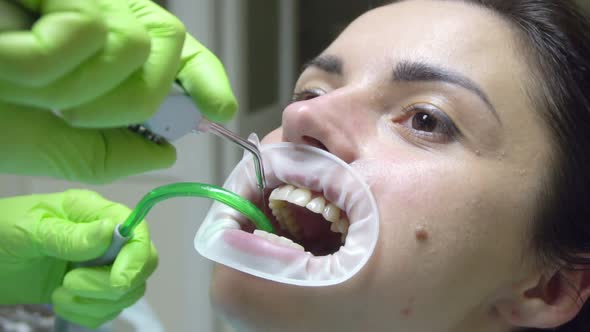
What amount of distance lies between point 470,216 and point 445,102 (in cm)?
17

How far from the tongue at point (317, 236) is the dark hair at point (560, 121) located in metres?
0.33

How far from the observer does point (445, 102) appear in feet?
2.87

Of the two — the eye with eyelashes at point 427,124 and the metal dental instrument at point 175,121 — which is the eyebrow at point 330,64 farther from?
the metal dental instrument at point 175,121

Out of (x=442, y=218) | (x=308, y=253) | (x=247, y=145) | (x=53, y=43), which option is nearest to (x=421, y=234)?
(x=442, y=218)

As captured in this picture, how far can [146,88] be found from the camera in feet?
2.13

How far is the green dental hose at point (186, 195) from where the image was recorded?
868 mm

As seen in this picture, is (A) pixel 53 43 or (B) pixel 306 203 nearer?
(A) pixel 53 43

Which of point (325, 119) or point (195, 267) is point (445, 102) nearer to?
point (325, 119)

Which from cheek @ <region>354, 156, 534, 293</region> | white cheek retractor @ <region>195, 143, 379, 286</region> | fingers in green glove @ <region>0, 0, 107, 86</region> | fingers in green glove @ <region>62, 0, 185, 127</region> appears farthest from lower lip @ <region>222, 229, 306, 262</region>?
fingers in green glove @ <region>0, 0, 107, 86</region>

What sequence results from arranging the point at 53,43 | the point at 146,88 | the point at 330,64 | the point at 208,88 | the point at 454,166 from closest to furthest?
the point at 53,43
the point at 146,88
the point at 208,88
the point at 454,166
the point at 330,64

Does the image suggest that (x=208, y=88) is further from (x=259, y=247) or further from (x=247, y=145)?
(x=259, y=247)

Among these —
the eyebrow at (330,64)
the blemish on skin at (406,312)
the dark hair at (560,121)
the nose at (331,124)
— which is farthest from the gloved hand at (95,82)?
the dark hair at (560,121)

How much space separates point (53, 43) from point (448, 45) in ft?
1.94

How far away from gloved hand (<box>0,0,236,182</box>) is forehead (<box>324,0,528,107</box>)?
0.86ft
